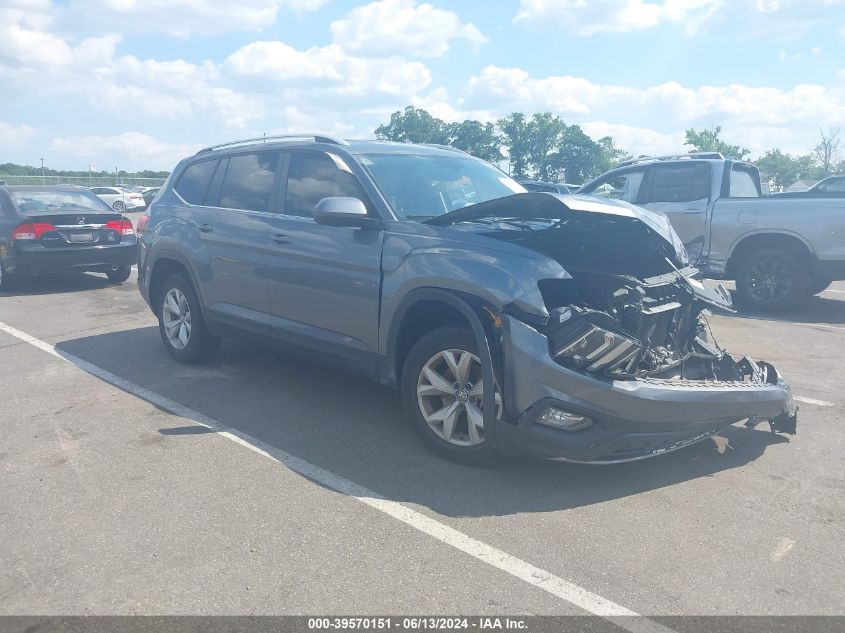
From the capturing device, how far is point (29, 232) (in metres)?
10.8

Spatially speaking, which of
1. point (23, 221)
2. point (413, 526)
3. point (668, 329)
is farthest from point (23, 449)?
point (23, 221)

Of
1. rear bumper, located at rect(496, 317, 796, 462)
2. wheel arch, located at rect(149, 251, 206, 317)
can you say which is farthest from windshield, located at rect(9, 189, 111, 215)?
rear bumper, located at rect(496, 317, 796, 462)

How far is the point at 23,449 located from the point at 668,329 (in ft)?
13.6

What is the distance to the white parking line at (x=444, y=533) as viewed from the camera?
3.02 meters

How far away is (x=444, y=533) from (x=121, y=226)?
9.48 meters

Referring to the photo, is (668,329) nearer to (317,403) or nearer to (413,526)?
(413,526)

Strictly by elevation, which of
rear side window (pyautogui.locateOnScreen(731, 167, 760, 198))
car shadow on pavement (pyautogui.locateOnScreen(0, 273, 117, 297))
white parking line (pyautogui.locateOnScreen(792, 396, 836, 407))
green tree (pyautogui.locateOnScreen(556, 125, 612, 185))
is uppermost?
green tree (pyautogui.locateOnScreen(556, 125, 612, 185))

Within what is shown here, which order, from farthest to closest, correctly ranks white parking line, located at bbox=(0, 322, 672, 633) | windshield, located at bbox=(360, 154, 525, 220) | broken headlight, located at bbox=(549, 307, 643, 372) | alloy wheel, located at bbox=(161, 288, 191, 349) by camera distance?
1. alloy wheel, located at bbox=(161, 288, 191, 349)
2. windshield, located at bbox=(360, 154, 525, 220)
3. broken headlight, located at bbox=(549, 307, 643, 372)
4. white parking line, located at bbox=(0, 322, 672, 633)

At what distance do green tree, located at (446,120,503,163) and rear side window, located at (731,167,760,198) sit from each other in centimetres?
4488

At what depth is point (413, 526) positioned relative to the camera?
3752mm

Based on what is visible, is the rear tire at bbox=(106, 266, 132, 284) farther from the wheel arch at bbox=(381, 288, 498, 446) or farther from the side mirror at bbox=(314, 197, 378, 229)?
the wheel arch at bbox=(381, 288, 498, 446)

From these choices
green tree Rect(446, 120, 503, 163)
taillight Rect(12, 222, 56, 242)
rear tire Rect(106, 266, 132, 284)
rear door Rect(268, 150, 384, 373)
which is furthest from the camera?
green tree Rect(446, 120, 503, 163)

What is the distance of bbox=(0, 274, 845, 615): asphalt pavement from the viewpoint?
3.15 m

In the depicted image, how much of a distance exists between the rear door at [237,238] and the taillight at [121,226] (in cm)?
546
